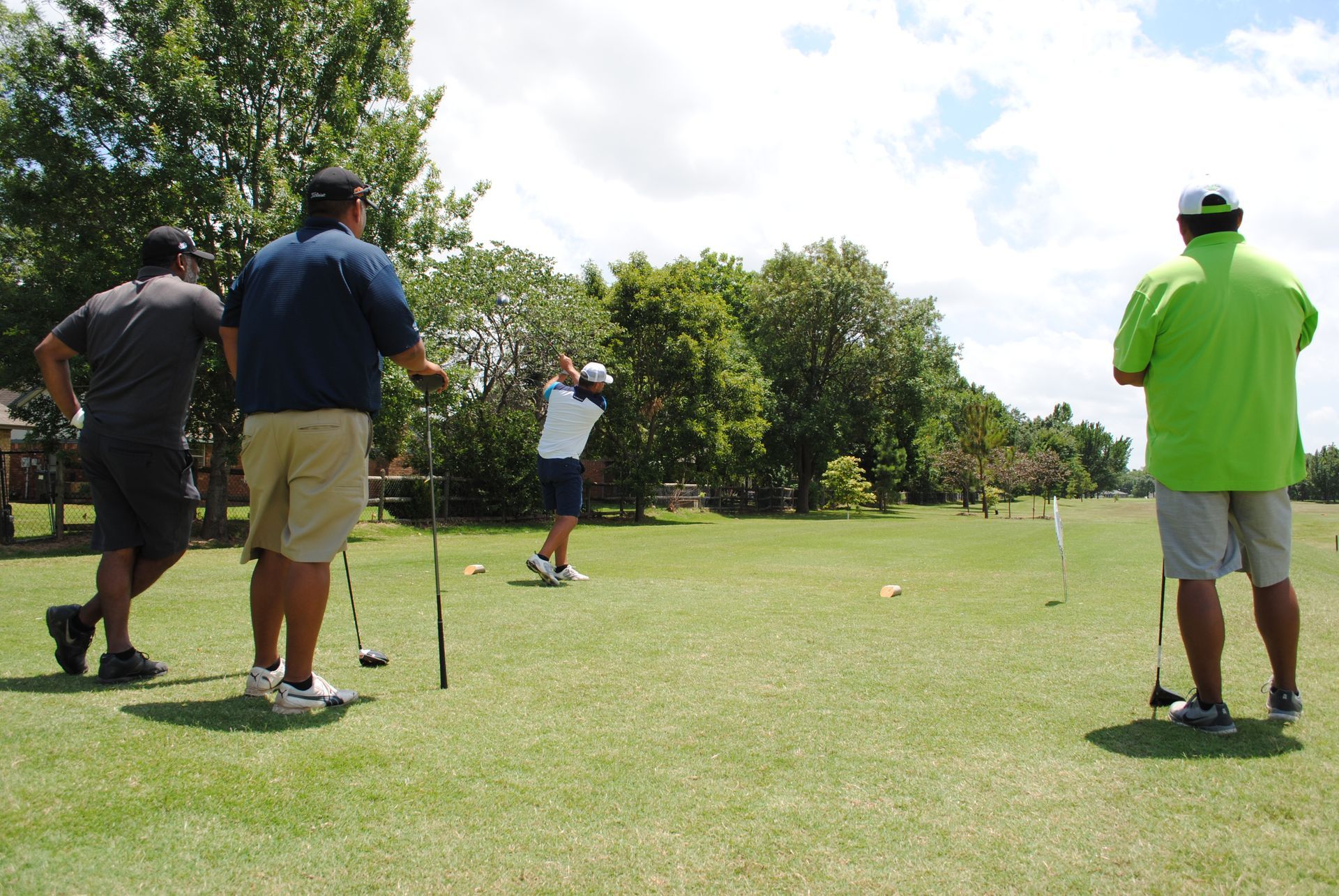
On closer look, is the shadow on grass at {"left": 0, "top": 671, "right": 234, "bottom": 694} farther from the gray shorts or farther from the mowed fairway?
the gray shorts

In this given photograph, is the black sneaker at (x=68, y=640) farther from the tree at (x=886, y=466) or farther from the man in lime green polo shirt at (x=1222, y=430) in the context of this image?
the tree at (x=886, y=466)

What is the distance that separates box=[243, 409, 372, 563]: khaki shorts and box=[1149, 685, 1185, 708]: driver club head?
3605 millimetres

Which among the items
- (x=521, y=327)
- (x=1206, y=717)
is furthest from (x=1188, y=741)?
(x=521, y=327)

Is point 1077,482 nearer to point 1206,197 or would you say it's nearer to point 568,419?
point 568,419

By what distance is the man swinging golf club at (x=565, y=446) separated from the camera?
843cm

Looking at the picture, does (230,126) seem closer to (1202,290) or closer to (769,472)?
(1202,290)

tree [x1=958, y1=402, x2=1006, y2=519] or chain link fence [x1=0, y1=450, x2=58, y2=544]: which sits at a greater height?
tree [x1=958, y1=402, x2=1006, y2=519]

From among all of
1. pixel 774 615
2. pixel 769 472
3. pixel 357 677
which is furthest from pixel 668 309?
pixel 357 677

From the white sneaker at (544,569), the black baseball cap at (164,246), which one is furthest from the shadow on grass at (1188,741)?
the white sneaker at (544,569)

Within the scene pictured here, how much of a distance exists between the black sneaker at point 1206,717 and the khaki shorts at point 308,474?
3576mm

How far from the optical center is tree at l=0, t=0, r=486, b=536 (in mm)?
16047

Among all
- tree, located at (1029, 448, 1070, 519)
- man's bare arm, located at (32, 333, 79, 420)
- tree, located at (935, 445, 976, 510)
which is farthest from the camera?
tree, located at (1029, 448, 1070, 519)

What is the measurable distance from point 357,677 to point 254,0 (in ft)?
58.6

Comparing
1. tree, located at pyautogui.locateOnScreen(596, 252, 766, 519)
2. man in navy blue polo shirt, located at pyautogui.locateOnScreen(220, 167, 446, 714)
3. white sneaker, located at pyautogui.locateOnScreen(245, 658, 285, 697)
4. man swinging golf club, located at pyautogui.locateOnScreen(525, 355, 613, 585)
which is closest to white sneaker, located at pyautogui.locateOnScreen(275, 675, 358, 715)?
man in navy blue polo shirt, located at pyautogui.locateOnScreen(220, 167, 446, 714)
